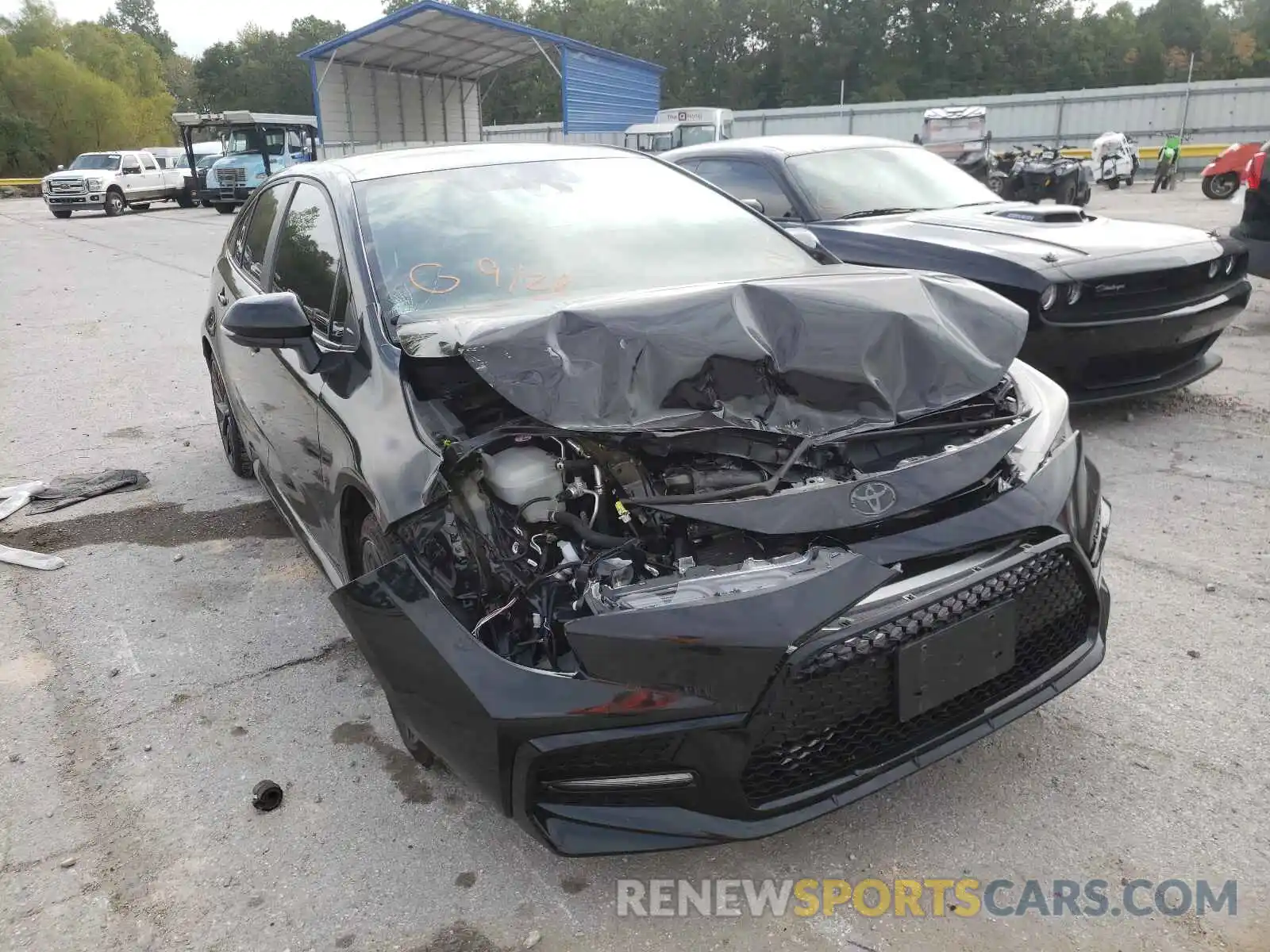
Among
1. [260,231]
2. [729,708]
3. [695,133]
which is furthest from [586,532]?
[695,133]

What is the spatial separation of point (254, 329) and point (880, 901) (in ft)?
7.50

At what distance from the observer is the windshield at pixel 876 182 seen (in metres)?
5.84

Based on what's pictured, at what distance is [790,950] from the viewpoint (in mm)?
1979

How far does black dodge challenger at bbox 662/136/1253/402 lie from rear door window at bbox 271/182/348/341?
309 cm

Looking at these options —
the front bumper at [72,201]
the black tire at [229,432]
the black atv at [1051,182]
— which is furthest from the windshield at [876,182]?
the front bumper at [72,201]

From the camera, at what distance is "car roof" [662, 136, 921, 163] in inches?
243

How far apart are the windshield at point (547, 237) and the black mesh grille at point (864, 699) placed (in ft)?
4.73

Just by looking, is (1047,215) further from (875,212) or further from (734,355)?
(734,355)

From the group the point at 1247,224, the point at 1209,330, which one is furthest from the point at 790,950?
the point at 1247,224

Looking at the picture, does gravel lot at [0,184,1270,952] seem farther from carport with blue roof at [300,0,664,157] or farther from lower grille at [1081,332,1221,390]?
carport with blue roof at [300,0,664,157]

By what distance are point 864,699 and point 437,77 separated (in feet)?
104

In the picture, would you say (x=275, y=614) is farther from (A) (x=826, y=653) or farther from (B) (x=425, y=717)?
(A) (x=826, y=653)

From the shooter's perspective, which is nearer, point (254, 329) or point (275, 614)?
point (254, 329)

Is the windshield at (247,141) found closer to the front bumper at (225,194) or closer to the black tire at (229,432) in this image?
the front bumper at (225,194)
